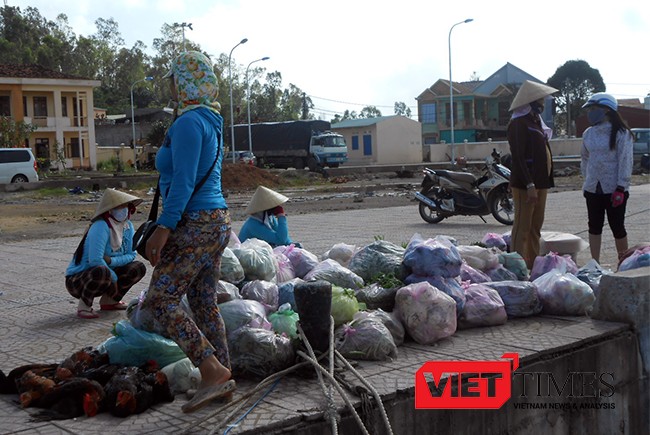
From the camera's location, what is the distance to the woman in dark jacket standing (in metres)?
7.33

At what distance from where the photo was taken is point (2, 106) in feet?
177

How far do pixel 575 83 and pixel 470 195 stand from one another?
72066mm

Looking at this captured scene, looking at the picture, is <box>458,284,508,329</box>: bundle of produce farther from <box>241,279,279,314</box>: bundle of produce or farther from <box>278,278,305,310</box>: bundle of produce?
<box>241,279,279,314</box>: bundle of produce

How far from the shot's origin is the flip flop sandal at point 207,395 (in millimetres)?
3668

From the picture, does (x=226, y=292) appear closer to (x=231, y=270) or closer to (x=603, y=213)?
(x=231, y=270)

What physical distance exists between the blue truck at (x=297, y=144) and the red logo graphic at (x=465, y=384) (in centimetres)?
4102

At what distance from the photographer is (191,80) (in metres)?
3.75

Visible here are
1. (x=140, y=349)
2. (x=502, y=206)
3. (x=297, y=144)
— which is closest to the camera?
(x=140, y=349)

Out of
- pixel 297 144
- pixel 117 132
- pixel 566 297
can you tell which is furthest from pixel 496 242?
pixel 117 132

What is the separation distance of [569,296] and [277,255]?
7.45 ft

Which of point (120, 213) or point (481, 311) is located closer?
point (481, 311)

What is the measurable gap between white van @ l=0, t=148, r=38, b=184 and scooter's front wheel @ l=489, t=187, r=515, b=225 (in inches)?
1013

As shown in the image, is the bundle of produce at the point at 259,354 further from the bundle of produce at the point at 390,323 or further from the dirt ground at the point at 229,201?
the dirt ground at the point at 229,201

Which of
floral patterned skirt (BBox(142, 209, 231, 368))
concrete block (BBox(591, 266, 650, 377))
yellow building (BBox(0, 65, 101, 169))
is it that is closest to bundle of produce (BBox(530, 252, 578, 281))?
concrete block (BBox(591, 266, 650, 377))
